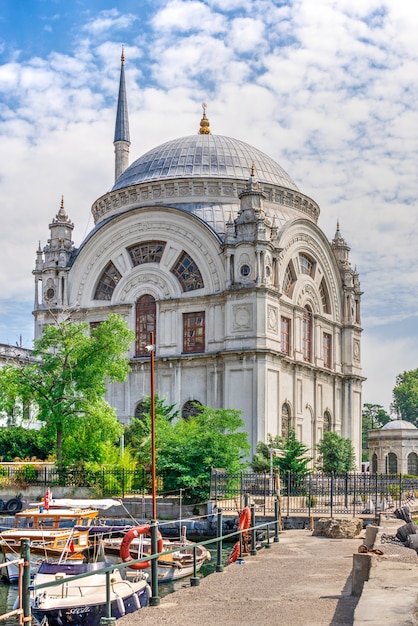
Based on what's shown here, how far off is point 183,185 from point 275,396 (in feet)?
44.9

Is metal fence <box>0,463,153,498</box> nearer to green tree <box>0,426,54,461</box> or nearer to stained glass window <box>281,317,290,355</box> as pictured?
green tree <box>0,426,54,461</box>

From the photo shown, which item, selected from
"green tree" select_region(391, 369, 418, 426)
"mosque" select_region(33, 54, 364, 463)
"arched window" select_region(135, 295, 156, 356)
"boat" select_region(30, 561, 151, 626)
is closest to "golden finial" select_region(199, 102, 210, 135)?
"mosque" select_region(33, 54, 364, 463)

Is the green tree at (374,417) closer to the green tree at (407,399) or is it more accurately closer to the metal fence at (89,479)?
the green tree at (407,399)

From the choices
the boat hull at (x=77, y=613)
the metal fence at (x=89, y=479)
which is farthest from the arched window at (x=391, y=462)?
the boat hull at (x=77, y=613)

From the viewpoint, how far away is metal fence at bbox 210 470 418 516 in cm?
3284

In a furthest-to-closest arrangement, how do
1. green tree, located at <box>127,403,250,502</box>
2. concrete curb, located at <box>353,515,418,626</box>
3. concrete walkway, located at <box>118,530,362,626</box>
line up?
green tree, located at <box>127,403,250,502</box> → concrete walkway, located at <box>118,530,362,626</box> → concrete curb, located at <box>353,515,418,626</box>

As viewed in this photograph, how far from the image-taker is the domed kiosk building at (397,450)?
218 ft

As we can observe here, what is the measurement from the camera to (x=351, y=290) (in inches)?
2264

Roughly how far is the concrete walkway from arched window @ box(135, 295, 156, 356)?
1264 inches

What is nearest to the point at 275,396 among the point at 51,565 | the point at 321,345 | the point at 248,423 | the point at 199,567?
the point at 248,423

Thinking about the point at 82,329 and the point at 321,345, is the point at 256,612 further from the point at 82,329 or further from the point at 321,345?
the point at 321,345

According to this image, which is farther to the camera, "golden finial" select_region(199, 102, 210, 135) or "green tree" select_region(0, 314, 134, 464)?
"golden finial" select_region(199, 102, 210, 135)

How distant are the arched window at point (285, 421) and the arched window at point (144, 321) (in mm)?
8323

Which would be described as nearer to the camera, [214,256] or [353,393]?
[214,256]
